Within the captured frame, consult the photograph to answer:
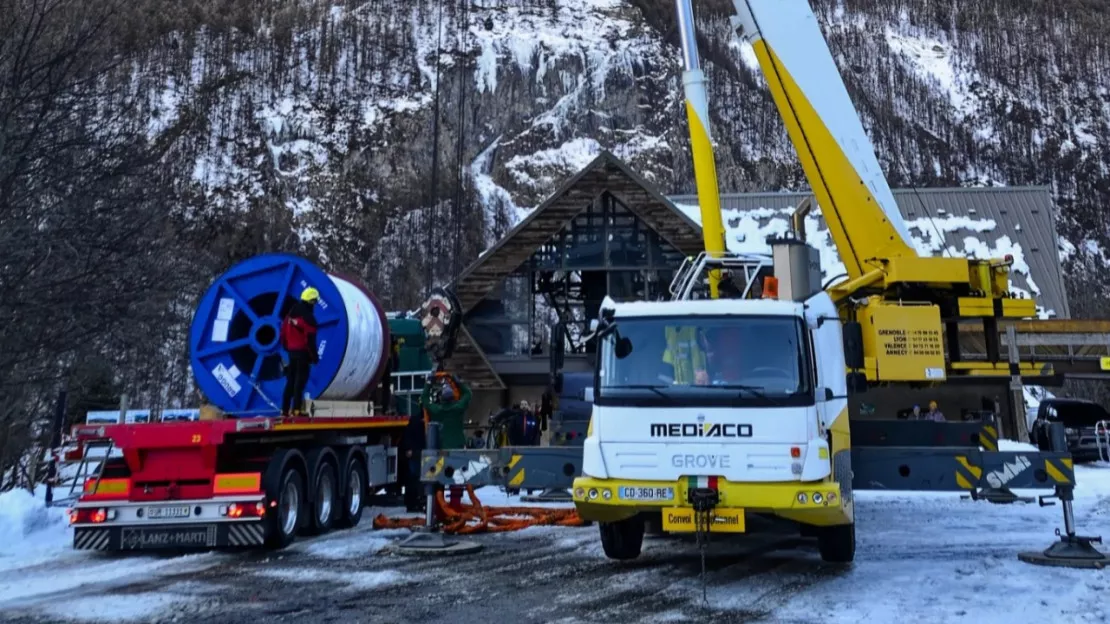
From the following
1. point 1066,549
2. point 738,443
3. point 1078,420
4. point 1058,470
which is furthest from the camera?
point 1078,420

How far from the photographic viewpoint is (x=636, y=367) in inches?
292

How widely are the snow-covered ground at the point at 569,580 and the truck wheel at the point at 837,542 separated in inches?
5.2

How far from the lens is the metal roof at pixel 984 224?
31.8 m

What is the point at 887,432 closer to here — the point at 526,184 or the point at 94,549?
the point at 94,549

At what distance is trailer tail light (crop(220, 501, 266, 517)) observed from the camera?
29.3 ft

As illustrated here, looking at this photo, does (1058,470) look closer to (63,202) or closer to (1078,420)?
(63,202)

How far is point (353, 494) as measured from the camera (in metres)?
11.5

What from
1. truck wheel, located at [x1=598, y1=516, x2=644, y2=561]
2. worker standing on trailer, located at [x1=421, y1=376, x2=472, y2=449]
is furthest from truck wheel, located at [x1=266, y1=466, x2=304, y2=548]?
truck wheel, located at [x1=598, y1=516, x2=644, y2=561]

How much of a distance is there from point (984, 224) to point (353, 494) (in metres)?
29.1

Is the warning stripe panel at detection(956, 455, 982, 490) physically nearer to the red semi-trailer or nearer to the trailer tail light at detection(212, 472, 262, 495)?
the red semi-trailer

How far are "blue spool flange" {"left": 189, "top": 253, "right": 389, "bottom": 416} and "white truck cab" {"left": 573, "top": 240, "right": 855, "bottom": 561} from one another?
15.4 ft

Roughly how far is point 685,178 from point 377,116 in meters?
29.6

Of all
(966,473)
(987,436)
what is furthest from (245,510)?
(987,436)

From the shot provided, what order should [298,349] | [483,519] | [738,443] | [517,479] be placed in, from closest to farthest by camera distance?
[738,443], [517,479], [298,349], [483,519]
